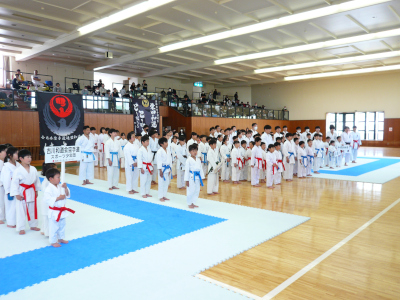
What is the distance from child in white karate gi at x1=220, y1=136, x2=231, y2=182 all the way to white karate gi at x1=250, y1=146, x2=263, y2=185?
687mm

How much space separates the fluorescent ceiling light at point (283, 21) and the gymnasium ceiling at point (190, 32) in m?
0.08

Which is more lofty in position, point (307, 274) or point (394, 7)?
point (394, 7)

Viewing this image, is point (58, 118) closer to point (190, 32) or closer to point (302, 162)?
point (190, 32)

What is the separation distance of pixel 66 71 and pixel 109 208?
1679cm

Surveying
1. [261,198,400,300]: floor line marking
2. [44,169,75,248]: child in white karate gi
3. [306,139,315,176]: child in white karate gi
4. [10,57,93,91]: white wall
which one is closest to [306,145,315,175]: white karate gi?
[306,139,315,176]: child in white karate gi

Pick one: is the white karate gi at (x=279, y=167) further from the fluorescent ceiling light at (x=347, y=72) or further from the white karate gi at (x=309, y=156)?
the fluorescent ceiling light at (x=347, y=72)

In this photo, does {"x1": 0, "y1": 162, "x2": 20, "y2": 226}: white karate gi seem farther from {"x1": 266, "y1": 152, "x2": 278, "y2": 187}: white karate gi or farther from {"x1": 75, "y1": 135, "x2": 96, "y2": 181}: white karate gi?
{"x1": 266, "y1": 152, "x2": 278, "y2": 187}: white karate gi

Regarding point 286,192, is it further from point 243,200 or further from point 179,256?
point 179,256

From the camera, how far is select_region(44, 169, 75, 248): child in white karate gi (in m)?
3.84

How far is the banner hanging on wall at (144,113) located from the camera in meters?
14.4

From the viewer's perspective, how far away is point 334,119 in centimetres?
2348

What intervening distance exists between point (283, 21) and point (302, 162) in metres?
5.19

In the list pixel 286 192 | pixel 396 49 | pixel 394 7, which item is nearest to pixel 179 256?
pixel 286 192

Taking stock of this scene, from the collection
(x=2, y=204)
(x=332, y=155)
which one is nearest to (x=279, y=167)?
(x=332, y=155)
